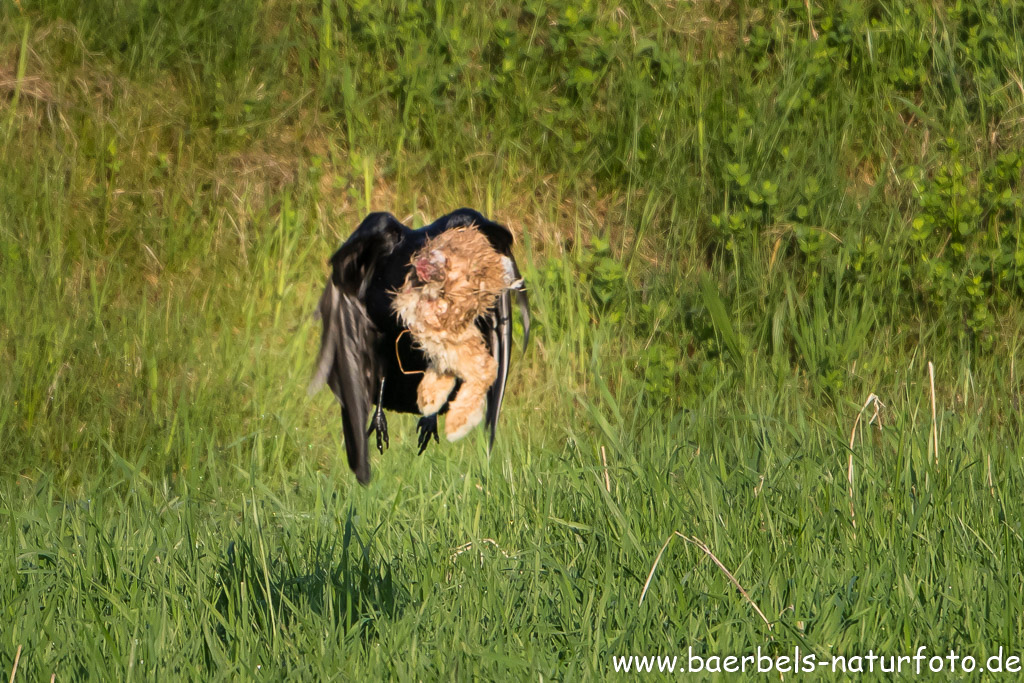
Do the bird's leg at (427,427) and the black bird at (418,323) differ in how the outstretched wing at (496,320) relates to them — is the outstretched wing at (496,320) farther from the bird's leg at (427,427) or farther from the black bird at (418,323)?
the bird's leg at (427,427)

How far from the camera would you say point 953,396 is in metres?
4.48

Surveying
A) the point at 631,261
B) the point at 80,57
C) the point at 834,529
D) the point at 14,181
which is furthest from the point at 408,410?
the point at 80,57

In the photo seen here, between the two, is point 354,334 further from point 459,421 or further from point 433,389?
point 459,421

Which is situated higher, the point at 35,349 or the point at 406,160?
the point at 406,160

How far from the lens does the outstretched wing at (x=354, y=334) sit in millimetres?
2314

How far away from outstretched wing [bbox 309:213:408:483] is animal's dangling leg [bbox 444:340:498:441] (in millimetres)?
289

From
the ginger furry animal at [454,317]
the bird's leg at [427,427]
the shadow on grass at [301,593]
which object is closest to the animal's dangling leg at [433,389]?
the ginger furry animal at [454,317]

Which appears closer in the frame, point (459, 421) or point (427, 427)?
point (459, 421)

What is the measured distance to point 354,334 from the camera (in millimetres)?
2338

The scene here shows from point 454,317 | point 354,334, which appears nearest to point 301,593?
point 354,334

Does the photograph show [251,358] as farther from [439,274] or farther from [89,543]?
[439,274]

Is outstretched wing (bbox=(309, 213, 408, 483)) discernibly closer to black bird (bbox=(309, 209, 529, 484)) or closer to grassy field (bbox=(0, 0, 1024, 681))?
black bird (bbox=(309, 209, 529, 484))

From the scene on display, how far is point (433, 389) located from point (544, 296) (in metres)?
2.59

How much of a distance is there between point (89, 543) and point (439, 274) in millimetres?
1675
